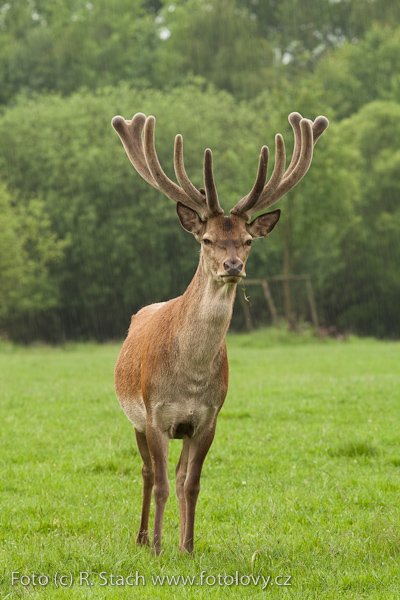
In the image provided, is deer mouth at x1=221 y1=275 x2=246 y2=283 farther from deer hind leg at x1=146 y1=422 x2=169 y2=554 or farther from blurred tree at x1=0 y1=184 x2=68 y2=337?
blurred tree at x1=0 y1=184 x2=68 y2=337

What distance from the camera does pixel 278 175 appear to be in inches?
198

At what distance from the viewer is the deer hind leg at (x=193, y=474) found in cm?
492

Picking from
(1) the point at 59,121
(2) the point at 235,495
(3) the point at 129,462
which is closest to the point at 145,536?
(2) the point at 235,495

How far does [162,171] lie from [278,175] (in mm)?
831

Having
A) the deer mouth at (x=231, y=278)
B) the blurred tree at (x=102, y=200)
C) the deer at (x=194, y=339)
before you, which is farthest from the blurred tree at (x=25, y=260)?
the deer mouth at (x=231, y=278)

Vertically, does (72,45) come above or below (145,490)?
above

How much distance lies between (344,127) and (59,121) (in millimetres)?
15685

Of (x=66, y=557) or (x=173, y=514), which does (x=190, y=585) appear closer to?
(x=66, y=557)

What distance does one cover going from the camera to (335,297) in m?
42.8

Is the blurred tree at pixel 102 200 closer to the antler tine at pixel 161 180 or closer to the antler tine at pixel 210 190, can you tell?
the antler tine at pixel 161 180

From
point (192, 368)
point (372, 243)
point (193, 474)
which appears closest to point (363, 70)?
point (372, 243)

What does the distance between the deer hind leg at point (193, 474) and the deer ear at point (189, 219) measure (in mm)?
1362

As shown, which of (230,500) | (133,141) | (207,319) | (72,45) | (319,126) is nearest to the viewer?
(207,319)

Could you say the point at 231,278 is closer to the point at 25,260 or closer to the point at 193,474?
the point at 193,474
